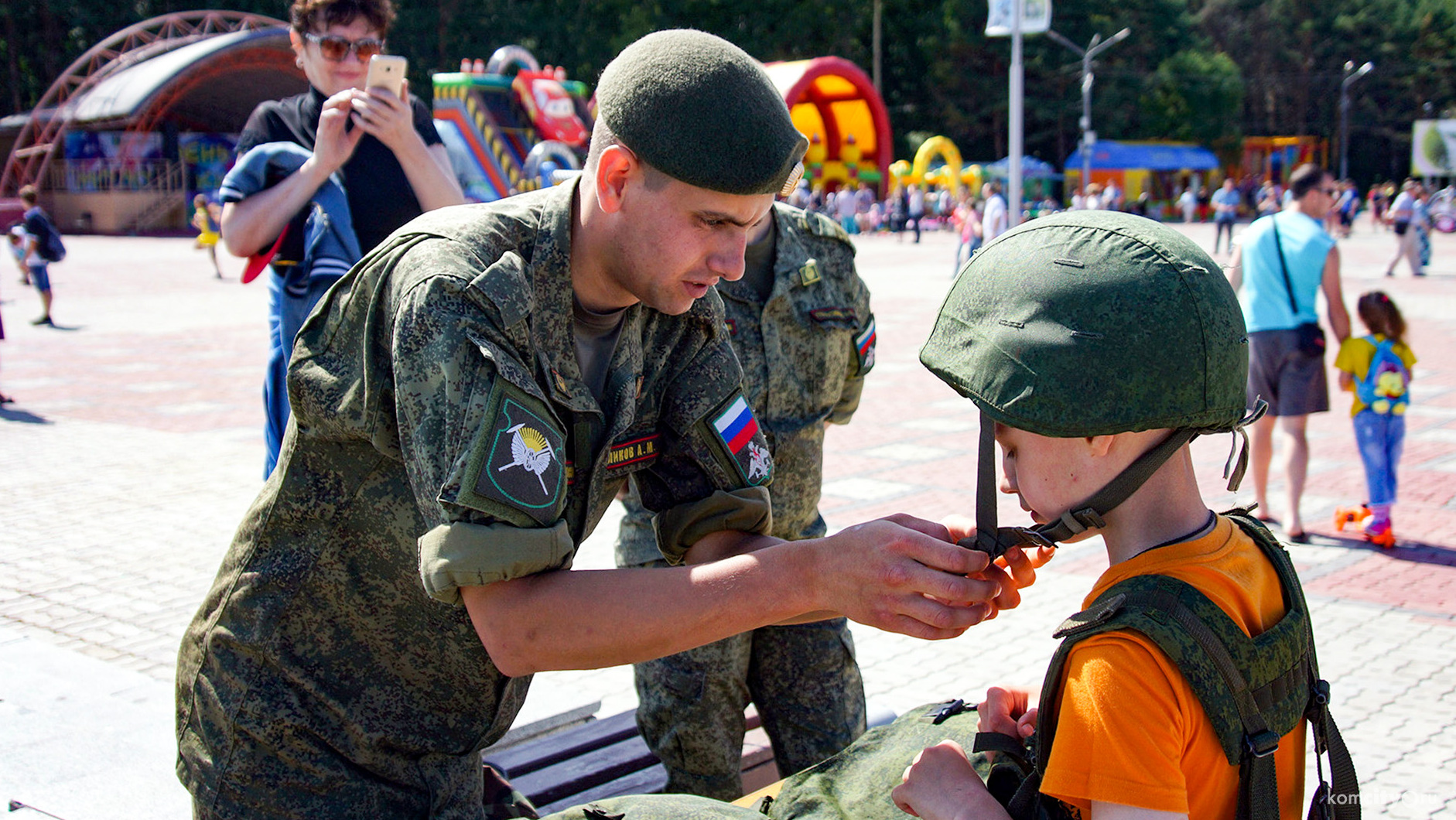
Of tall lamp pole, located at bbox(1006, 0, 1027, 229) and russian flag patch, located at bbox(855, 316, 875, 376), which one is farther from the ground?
tall lamp pole, located at bbox(1006, 0, 1027, 229)

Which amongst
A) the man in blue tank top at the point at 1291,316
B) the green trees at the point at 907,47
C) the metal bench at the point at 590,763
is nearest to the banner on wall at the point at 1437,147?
the green trees at the point at 907,47

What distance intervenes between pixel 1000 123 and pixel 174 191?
123 ft

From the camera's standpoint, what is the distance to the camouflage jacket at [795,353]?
3.49 meters

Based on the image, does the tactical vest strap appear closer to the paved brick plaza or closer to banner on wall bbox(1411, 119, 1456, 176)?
the paved brick plaza

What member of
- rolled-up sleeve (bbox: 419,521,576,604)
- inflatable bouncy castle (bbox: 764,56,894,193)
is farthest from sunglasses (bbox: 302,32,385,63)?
inflatable bouncy castle (bbox: 764,56,894,193)

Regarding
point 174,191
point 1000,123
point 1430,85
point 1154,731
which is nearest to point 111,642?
point 1154,731

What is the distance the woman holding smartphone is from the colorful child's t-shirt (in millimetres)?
5308

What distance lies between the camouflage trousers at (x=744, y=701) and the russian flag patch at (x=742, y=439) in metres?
1.06

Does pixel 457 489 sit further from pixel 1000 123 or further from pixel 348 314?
pixel 1000 123

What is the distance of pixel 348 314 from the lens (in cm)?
201

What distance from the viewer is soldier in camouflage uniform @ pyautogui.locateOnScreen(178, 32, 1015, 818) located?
182 centimetres

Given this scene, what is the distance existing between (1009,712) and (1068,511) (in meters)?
0.44

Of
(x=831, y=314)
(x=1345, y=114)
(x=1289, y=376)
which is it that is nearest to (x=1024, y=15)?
(x=1289, y=376)

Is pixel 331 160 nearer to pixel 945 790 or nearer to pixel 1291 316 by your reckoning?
pixel 945 790
